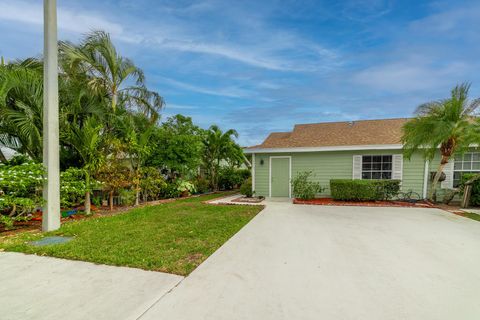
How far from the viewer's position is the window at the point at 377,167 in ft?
33.6

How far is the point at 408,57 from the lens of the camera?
35.0 ft

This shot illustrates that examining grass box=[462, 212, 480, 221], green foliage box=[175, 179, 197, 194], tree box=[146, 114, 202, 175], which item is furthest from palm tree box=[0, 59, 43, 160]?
grass box=[462, 212, 480, 221]

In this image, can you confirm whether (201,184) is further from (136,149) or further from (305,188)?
(305,188)

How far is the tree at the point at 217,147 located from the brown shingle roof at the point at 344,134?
251cm

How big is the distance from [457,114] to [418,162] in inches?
99.0

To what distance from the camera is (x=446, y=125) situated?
26.7ft

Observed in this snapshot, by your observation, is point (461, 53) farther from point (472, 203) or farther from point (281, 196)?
point (281, 196)

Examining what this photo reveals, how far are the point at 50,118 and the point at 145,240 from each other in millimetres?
3485

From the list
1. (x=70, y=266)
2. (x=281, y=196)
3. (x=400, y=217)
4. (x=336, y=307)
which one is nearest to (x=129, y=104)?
(x=70, y=266)

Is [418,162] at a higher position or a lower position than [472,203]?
higher

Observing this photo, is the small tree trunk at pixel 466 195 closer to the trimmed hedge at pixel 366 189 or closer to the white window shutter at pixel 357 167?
the trimmed hedge at pixel 366 189

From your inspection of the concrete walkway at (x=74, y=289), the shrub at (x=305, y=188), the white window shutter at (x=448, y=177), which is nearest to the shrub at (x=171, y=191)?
the shrub at (x=305, y=188)

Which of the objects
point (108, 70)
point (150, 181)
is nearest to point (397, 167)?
point (150, 181)

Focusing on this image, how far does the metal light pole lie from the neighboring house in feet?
26.8
